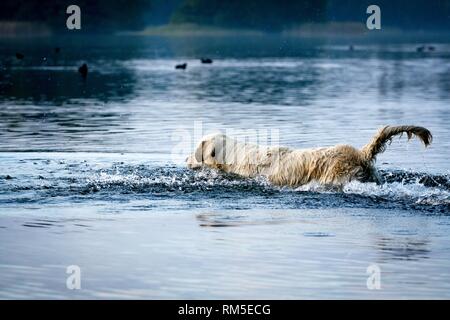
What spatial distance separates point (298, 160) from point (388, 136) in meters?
1.31

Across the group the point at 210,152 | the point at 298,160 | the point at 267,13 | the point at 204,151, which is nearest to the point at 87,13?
the point at 267,13

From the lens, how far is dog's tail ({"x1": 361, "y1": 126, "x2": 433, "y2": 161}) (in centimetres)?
1345

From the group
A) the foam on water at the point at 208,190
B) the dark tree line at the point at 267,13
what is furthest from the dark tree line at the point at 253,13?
the foam on water at the point at 208,190

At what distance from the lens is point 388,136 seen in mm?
13641

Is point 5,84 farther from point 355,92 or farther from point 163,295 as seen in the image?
point 163,295

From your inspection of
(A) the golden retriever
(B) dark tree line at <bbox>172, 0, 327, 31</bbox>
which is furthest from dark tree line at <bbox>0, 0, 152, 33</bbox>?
(A) the golden retriever

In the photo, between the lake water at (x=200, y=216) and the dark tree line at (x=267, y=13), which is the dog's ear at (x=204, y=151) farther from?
the dark tree line at (x=267, y=13)

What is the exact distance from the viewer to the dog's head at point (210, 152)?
1528cm

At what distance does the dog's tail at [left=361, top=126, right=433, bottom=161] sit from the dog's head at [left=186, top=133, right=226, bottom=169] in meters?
2.22

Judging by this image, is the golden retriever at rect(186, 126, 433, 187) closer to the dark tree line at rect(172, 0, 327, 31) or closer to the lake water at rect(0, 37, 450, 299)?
the lake water at rect(0, 37, 450, 299)

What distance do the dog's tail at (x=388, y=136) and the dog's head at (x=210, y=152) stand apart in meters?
2.22

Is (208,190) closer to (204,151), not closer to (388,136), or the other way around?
(204,151)

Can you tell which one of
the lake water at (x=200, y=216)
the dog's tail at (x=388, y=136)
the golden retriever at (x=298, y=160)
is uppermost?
the dog's tail at (x=388, y=136)
